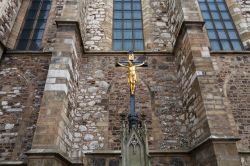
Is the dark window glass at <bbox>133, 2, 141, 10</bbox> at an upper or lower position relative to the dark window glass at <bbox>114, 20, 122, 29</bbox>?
upper

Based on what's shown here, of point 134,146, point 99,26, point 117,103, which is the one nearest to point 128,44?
point 99,26

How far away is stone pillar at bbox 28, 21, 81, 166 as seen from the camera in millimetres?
6270

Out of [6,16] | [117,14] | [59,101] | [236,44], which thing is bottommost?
[59,101]

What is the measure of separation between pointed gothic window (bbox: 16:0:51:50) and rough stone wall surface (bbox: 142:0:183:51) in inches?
186

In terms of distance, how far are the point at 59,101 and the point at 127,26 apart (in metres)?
5.65

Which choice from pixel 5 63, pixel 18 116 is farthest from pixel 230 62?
pixel 5 63

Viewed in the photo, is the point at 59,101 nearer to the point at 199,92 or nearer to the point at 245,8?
the point at 199,92

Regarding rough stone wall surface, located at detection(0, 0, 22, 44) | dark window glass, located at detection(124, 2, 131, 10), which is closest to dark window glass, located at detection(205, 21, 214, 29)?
dark window glass, located at detection(124, 2, 131, 10)

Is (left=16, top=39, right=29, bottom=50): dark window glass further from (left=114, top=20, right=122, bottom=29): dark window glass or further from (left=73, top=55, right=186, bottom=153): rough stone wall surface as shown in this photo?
(left=114, top=20, right=122, bottom=29): dark window glass

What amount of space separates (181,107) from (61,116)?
4274 millimetres

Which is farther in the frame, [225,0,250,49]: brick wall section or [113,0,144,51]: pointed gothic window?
[113,0,144,51]: pointed gothic window

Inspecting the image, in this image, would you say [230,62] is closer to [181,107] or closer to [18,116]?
[181,107]

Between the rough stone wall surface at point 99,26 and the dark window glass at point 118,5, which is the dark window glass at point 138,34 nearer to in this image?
the rough stone wall surface at point 99,26

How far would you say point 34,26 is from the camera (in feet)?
36.3
